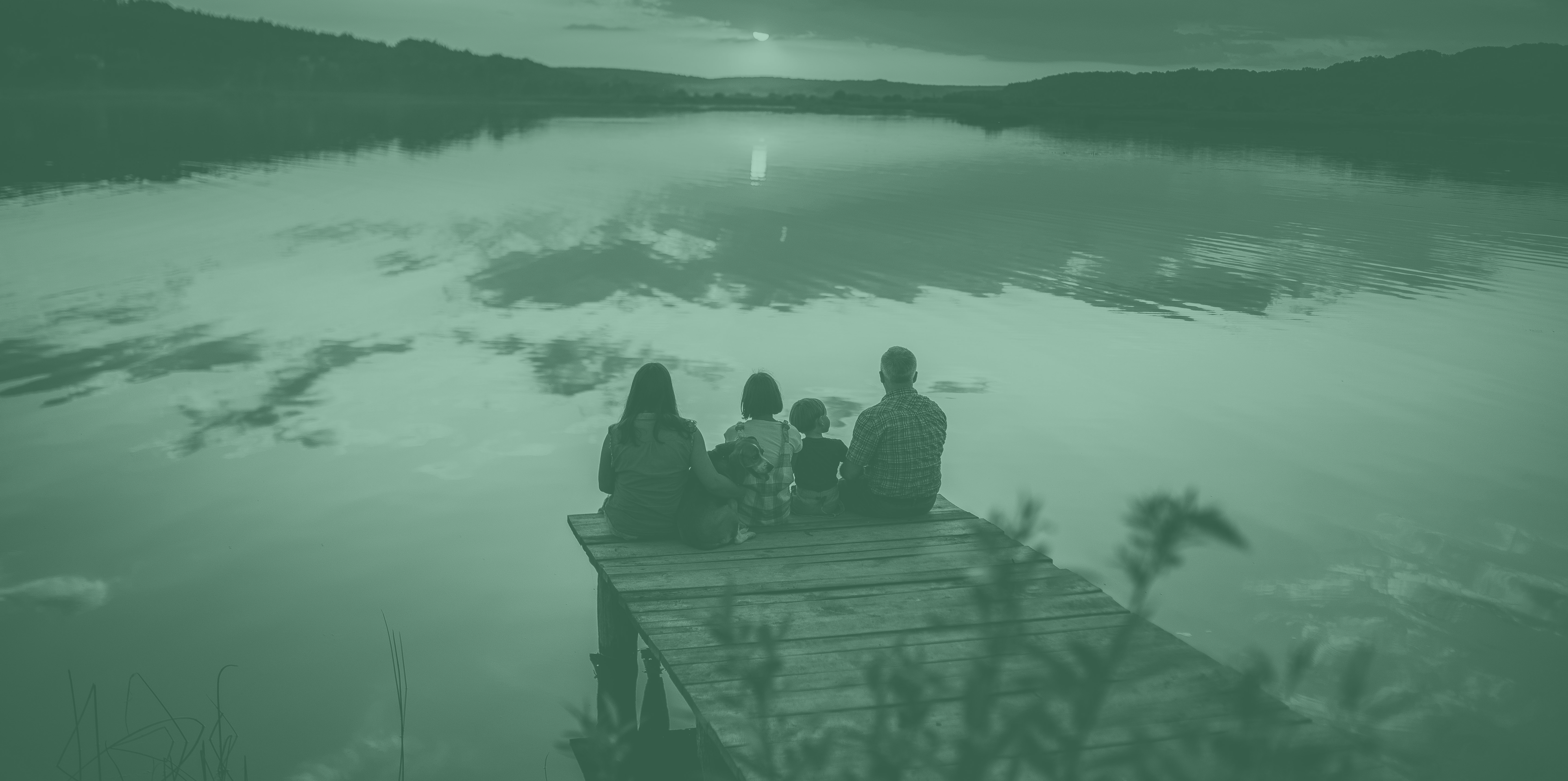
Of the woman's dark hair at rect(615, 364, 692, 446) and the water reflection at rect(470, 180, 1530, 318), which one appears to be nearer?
the woman's dark hair at rect(615, 364, 692, 446)

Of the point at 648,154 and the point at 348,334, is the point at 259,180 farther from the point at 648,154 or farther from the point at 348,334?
the point at 348,334

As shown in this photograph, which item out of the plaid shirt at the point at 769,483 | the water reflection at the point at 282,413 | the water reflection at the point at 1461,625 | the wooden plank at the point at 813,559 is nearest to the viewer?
the water reflection at the point at 1461,625

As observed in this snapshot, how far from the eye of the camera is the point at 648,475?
21.3 ft

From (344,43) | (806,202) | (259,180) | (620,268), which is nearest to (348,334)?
(620,268)

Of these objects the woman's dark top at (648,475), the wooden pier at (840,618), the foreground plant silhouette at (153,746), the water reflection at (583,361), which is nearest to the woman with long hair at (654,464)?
the woman's dark top at (648,475)

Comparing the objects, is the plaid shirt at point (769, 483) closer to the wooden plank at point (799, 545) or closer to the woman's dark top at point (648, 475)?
the wooden plank at point (799, 545)

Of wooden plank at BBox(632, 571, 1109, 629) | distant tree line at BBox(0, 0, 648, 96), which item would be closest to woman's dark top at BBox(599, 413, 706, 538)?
wooden plank at BBox(632, 571, 1109, 629)

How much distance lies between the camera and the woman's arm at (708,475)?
6.51 metres

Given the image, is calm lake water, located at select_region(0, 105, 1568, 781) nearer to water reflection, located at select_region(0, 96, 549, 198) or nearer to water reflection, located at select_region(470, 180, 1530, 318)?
water reflection, located at select_region(470, 180, 1530, 318)

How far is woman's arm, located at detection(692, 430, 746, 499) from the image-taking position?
256 inches

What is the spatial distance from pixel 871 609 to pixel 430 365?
8.35m

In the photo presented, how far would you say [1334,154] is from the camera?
53.9 m

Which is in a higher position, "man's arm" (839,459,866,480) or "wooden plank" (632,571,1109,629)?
"man's arm" (839,459,866,480)

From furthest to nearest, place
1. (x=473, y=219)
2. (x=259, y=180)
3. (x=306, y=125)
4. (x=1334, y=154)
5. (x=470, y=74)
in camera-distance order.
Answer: (x=470, y=74) → (x=306, y=125) → (x=1334, y=154) → (x=259, y=180) → (x=473, y=219)
